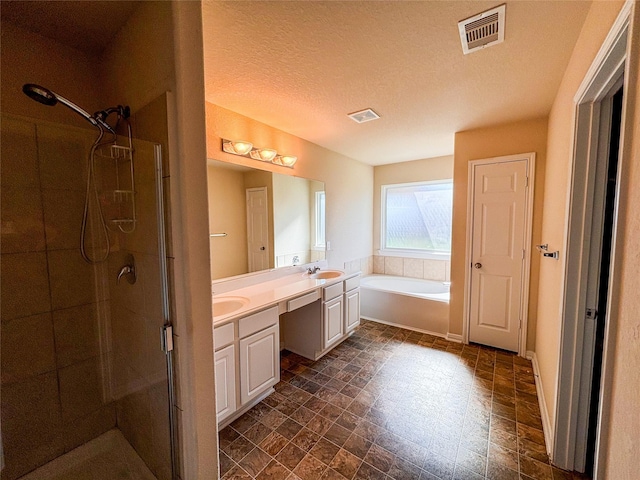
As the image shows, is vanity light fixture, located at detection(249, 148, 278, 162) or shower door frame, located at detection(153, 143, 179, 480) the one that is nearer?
shower door frame, located at detection(153, 143, 179, 480)

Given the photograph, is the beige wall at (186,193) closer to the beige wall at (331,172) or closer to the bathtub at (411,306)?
the beige wall at (331,172)

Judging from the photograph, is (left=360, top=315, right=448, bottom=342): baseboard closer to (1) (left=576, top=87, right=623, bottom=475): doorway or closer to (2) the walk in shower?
(1) (left=576, top=87, right=623, bottom=475): doorway

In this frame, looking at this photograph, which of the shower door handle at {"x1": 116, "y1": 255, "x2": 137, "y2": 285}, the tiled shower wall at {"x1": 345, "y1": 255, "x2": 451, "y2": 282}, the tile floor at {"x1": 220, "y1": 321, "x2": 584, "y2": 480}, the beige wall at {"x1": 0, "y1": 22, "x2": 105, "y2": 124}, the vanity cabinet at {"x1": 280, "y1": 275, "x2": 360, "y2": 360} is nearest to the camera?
the beige wall at {"x1": 0, "y1": 22, "x2": 105, "y2": 124}

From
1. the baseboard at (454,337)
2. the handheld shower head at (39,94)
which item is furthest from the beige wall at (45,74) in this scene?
the baseboard at (454,337)

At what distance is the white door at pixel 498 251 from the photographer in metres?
2.71

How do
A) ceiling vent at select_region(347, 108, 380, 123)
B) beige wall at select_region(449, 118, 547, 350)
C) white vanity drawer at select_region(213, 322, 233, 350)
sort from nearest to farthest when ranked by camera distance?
white vanity drawer at select_region(213, 322, 233, 350) → ceiling vent at select_region(347, 108, 380, 123) → beige wall at select_region(449, 118, 547, 350)

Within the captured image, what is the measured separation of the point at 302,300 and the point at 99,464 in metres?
1.57

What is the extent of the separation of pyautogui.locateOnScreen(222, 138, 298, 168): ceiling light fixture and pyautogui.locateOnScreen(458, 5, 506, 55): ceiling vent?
5.54 ft

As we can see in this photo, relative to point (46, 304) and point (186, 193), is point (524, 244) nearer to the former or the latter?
point (186, 193)

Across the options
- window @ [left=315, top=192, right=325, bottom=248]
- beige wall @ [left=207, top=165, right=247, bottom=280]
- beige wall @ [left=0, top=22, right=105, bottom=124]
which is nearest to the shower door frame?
beige wall @ [left=0, top=22, right=105, bottom=124]

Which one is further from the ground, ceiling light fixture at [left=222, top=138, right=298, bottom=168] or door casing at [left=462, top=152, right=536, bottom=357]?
ceiling light fixture at [left=222, top=138, right=298, bottom=168]

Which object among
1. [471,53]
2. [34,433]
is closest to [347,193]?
[471,53]

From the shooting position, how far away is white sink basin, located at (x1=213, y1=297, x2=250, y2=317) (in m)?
2.04

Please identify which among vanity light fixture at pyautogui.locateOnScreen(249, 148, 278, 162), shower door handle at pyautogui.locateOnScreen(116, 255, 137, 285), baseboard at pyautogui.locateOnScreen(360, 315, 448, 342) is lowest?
baseboard at pyautogui.locateOnScreen(360, 315, 448, 342)
